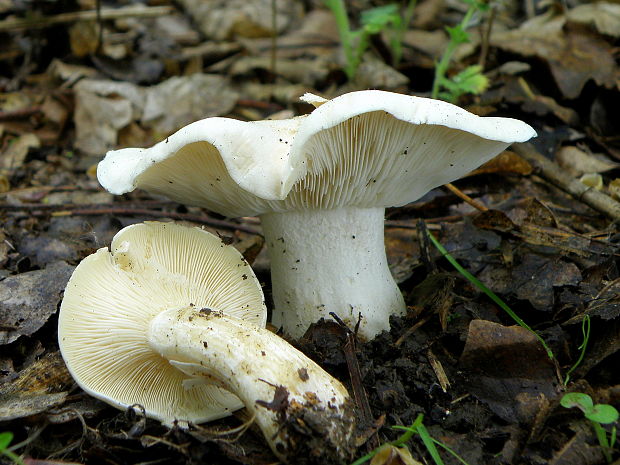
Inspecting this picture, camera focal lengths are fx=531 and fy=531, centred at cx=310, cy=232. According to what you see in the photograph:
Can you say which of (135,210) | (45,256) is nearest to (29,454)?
(45,256)

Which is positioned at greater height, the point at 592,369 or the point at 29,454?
the point at 592,369

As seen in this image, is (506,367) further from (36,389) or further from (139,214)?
(139,214)

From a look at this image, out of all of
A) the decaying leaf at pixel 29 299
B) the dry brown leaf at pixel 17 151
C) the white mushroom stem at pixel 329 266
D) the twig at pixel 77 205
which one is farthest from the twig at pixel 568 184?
the dry brown leaf at pixel 17 151

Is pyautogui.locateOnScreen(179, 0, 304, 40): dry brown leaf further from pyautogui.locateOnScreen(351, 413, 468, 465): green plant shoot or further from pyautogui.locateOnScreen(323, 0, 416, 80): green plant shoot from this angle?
pyautogui.locateOnScreen(351, 413, 468, 465): green plant shoot

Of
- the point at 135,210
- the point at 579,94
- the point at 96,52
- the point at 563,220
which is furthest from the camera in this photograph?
the point at 96,52

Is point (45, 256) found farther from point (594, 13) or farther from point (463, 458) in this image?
point (594, 13)

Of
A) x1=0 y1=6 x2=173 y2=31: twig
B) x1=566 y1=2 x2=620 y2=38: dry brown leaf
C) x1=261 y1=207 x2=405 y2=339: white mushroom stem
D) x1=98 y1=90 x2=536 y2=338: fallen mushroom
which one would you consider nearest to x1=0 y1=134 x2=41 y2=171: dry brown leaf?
x1=0 y1=6 x2=173 y2=31: twig

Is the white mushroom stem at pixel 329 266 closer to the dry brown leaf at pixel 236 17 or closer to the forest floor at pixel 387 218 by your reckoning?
the forest floor at pixel 387 218

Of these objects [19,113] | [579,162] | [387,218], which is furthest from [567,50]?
[19,113]
